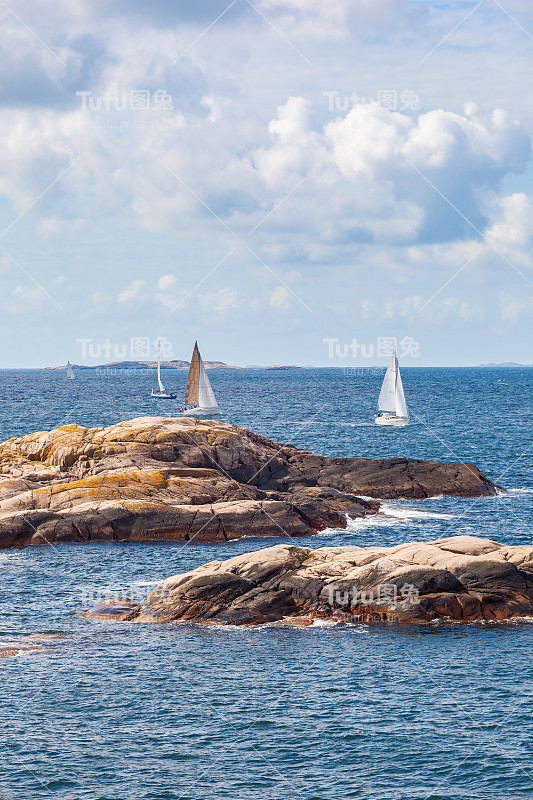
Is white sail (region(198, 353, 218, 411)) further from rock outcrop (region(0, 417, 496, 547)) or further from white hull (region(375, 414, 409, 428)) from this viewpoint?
rock outcrop (region(0, 417, 496, 547))

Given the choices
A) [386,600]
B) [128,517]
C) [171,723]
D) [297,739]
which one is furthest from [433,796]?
[128,517]

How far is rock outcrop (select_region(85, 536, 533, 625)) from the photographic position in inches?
1487

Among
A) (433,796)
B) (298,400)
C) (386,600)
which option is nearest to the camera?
(433,796)

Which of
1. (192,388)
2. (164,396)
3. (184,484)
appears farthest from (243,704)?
(164,396)

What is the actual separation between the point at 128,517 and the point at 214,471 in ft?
34.4

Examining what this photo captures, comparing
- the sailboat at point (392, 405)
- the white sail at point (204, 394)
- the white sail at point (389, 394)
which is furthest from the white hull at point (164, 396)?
the white sail at point (389, 394)

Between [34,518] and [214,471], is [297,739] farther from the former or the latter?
[214,471]

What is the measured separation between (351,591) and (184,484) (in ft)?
71.5

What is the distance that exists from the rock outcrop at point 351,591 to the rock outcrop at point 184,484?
1275 centimetres

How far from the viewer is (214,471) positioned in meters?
62.0

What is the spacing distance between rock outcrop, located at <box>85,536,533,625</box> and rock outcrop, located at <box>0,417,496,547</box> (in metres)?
12.7

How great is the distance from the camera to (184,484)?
190 ft

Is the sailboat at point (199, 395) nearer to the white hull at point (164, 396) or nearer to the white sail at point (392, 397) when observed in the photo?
the white sail at point (392, 397)

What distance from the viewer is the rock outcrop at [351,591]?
124 ft
